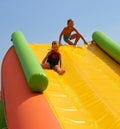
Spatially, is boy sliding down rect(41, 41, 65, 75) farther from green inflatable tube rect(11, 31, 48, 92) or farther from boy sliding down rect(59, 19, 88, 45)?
boy sliding down rect(59, 19, 88, 45)

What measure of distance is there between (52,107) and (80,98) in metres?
0.84

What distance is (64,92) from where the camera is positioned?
456 cm

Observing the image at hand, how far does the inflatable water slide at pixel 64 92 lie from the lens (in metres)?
3.51

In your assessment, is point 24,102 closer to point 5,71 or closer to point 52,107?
point 52,107

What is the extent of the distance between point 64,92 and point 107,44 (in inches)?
95.1

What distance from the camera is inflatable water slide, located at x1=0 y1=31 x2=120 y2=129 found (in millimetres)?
3514

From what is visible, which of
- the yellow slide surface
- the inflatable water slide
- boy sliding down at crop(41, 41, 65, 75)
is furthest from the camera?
boy sliding down at crop(41, 41, 65, 75)

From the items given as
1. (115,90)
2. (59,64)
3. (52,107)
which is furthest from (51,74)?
(52,107)

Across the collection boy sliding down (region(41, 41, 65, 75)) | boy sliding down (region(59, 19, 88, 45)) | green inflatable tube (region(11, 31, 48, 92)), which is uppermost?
green inflatable tube (region(11, 31, 48, 92))

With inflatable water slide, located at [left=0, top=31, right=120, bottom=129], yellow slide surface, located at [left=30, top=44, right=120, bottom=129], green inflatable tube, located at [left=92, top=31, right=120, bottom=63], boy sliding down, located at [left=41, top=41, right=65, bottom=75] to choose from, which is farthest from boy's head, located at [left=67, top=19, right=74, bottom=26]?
boy sliding down, located at [left=41, top=41, right=65, bottom=75]

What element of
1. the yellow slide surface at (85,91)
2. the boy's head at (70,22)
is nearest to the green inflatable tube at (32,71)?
the yellow slide surface at (85,91)

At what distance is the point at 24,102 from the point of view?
372cm

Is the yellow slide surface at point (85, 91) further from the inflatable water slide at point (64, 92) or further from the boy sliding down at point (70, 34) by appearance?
the boy sliding down at point (70, 34)

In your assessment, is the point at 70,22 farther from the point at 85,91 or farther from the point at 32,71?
the point at 32,71
